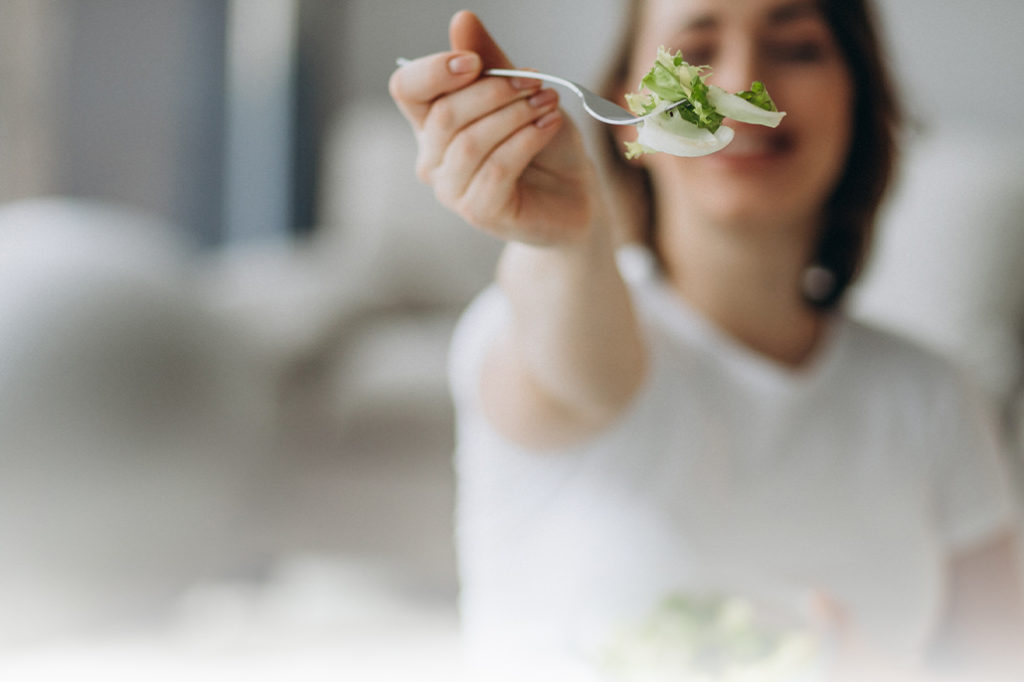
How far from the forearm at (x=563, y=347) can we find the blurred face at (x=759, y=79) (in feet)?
0.20

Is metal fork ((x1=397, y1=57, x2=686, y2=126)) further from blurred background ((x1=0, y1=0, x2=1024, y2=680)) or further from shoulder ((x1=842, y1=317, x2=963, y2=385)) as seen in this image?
shoulder ((x1=842, y1=317, x2=963, y2=385))

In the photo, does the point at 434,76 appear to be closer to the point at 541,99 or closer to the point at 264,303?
the point at 541,99

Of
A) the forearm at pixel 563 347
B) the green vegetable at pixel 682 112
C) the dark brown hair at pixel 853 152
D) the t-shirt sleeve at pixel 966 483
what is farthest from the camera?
the t-shirt sleeve at pixel 966 483

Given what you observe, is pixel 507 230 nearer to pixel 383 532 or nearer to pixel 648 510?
pixel 648 510

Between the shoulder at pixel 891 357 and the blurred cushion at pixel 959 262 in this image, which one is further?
the blurred cushion at pixel 959 262

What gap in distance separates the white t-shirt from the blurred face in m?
0.11

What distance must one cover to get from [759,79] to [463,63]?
0.17 meters

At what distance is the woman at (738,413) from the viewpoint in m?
0.35

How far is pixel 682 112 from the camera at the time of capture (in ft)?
0.61

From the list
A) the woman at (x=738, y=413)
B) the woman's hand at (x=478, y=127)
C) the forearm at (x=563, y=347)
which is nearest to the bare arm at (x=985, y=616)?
the woman at (x=738, y=413)

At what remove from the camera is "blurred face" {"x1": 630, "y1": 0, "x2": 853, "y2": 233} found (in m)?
0.34

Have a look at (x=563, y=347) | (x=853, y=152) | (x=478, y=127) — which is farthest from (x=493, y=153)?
(x=853, y=152)

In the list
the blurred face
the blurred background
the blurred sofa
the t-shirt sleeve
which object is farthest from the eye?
the blurred sofa

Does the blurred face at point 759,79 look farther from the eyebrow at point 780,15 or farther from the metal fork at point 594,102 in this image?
the metal fork at point 594,102
